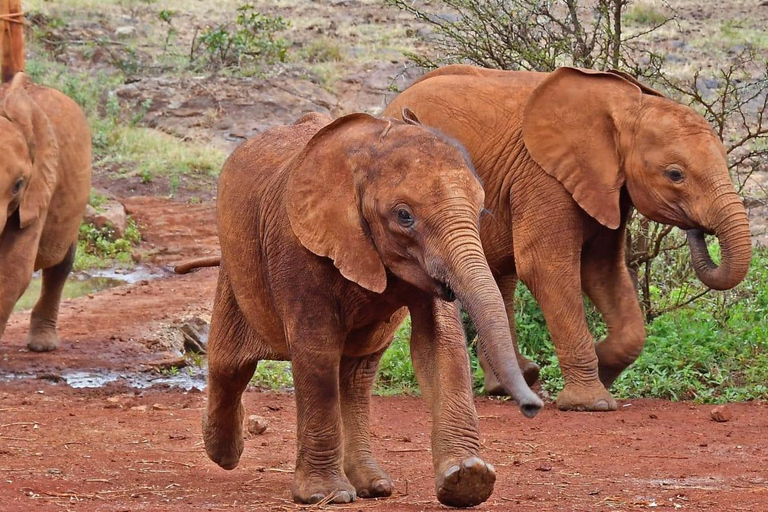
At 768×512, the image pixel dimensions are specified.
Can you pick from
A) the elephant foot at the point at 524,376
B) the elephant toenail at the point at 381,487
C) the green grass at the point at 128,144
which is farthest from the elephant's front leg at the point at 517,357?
the green grass at the point at 128,144

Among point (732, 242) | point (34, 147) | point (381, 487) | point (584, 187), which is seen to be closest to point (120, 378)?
point (34, 147)

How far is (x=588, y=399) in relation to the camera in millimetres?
8281

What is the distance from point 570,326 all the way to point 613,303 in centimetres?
37

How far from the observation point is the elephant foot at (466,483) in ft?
16.4

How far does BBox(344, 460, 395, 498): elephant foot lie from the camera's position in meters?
5.89

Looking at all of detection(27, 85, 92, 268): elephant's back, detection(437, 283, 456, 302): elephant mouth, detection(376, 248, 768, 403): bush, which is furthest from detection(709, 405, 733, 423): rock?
detection(27, 85, 92, 268): elephant's back

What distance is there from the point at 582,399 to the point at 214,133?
38.8 ft

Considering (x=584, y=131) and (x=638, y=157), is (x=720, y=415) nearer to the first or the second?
(x=638, y=157)

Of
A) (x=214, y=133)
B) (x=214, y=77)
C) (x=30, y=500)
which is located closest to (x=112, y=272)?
(x=214, y=133)

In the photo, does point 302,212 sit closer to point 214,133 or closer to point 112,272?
point 112,272

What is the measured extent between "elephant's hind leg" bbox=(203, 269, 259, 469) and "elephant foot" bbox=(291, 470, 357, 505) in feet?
2.92

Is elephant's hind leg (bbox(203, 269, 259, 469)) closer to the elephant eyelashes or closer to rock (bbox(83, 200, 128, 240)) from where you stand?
→ the elephant eyelashes

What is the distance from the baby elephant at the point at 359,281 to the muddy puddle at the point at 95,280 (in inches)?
292

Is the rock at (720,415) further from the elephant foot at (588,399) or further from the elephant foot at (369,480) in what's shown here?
the elephant foot at (369,480)
